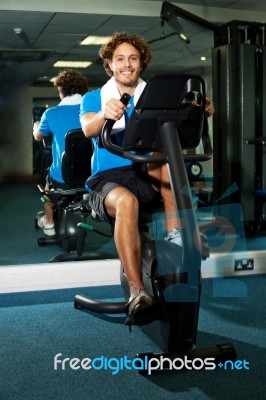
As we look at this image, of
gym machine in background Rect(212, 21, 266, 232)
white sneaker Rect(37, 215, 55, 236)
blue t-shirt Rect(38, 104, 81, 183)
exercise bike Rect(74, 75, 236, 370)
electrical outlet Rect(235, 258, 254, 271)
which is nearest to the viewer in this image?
exercise bike Rect(74, 75, 236, 370)

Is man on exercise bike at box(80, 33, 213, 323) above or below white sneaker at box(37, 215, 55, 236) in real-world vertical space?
above

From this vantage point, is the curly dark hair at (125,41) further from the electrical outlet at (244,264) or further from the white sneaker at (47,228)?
the white sneaker at (47,228)

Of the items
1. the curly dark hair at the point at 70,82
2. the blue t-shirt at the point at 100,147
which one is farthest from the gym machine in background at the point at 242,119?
the blue t-shirt at the point at 100,147

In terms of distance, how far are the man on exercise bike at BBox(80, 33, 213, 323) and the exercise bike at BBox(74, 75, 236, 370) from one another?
93mm

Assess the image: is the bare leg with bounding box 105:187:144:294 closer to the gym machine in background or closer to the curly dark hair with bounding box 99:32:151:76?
the curly dark hair with bounding box 99:32:151:76

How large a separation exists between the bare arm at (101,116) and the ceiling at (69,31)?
165 centimetres

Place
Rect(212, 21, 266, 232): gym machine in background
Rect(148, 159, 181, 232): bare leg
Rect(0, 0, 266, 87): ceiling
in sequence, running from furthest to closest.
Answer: Rect(212, 21, 266, 232): gym machine in background < Rect(0, 0, 266, 87): ceiling < Rect(148, 159, 181, 232): bare leg

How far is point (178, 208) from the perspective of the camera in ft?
6.71

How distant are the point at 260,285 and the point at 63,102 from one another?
6.86 ft

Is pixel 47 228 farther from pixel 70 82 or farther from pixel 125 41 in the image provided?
pixel 125 41

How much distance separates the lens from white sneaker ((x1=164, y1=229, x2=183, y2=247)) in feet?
7.55

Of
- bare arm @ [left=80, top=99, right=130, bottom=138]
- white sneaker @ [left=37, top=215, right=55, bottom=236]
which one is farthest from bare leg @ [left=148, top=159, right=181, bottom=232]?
white sneaker @ [left=37, top=215, right=55, bottom=236]

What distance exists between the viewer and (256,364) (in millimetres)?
2242

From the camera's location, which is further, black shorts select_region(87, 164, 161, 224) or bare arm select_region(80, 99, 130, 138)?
black shorts select_region(87, 164, 161, 224)
